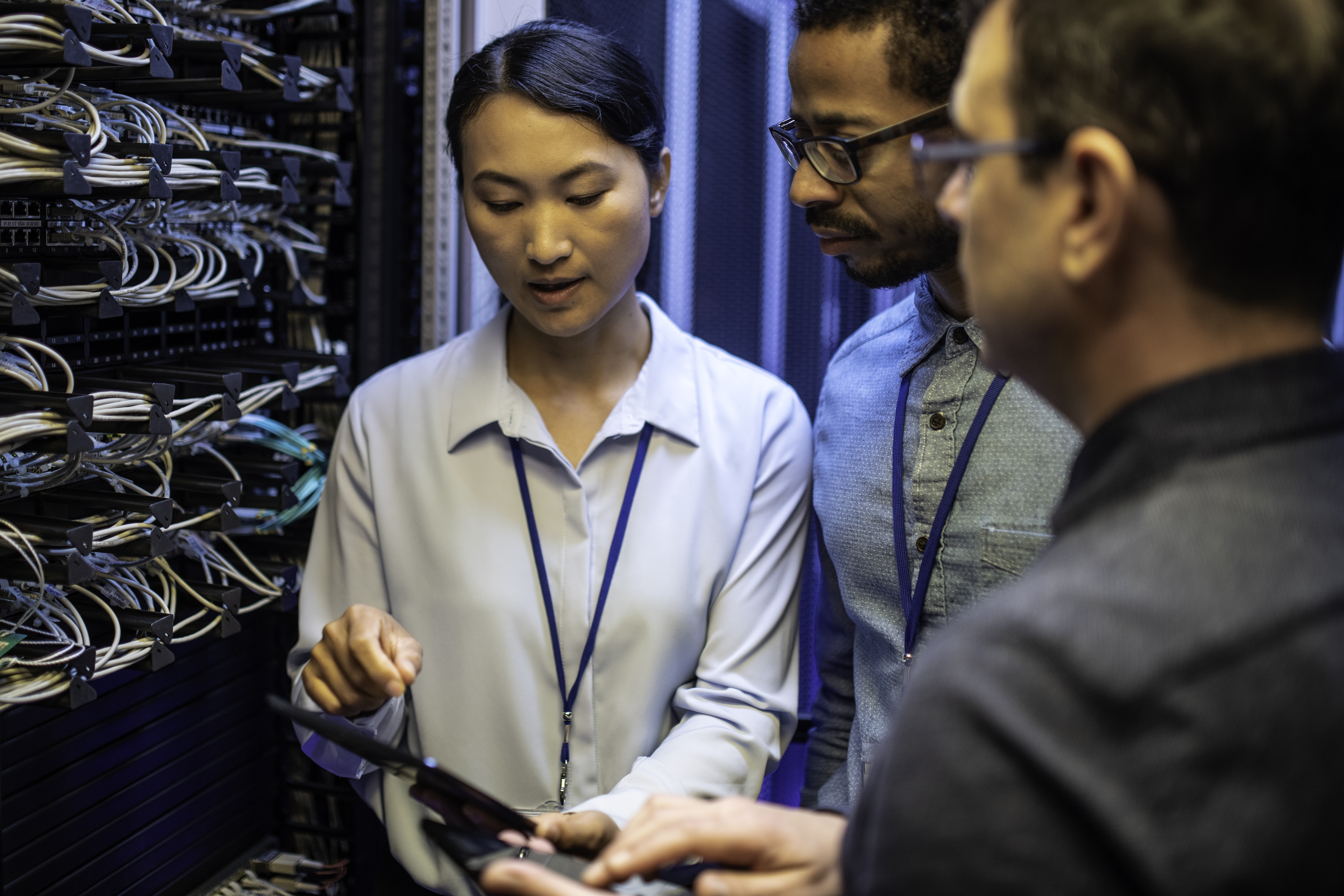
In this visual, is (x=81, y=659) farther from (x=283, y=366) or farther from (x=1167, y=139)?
(x=1167, y=139)

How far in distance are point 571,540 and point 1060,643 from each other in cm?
94

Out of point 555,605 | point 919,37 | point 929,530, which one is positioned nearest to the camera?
point 919,37

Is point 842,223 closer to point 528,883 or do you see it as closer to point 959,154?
point 959,154

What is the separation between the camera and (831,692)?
150cm

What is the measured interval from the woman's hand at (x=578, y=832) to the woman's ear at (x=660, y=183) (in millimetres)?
834

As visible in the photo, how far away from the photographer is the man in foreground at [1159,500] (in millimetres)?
537

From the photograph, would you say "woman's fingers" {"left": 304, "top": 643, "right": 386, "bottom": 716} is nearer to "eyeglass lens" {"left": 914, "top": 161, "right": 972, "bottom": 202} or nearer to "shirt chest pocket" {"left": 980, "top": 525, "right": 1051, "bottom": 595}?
"shirt chest pocket" {"left": 980, "top": 525, "right": 1051, "bottom": 595}

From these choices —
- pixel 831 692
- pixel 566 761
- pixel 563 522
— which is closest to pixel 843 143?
pixel 563 522

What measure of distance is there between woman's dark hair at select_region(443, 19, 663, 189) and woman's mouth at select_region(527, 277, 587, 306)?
207 millimetres

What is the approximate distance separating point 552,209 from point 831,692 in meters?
0.81

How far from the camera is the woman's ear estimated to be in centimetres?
148

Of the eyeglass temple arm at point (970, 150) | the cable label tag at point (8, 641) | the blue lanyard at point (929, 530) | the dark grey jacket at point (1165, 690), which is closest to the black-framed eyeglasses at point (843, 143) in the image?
the blue lanyard at point (929, 530)

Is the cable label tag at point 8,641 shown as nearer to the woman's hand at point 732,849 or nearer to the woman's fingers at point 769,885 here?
the woman's hand at point 732,849

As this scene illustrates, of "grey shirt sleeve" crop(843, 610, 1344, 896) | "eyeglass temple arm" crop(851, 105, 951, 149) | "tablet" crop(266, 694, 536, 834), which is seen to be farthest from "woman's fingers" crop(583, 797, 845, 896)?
"eyeglass temple arm" crop(851, 105, 951, 149)
